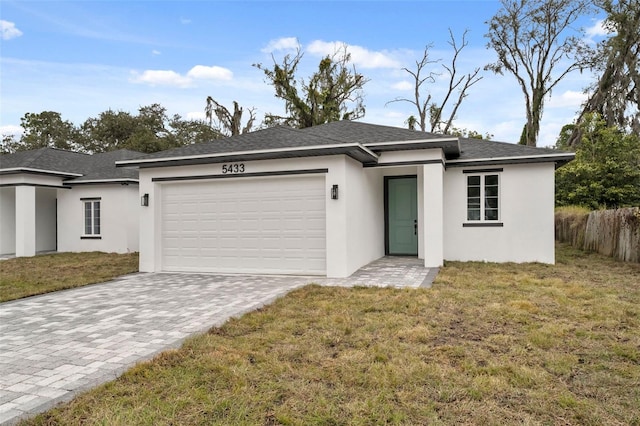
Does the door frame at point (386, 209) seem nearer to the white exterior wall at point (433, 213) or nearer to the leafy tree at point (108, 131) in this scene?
the white exterior wall at point (433, 213)

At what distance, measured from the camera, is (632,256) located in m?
10.5

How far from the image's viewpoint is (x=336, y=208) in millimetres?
8680

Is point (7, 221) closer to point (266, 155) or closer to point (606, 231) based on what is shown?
point (266, 155)

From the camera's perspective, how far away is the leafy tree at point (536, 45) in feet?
85.5

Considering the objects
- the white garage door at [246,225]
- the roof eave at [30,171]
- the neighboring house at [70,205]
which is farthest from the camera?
the neighboring house at [70,205]

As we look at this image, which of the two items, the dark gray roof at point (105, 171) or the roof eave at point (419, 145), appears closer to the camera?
the roof eave at point (419, 145)

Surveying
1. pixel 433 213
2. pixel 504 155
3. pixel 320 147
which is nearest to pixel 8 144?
pixel 320 147

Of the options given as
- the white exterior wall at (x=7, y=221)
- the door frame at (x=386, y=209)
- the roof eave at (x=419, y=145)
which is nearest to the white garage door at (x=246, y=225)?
the roof eave at (x=419, y=145)

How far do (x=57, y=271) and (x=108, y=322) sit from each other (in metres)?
6.43

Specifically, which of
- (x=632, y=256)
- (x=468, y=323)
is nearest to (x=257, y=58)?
(x=632, y=256)

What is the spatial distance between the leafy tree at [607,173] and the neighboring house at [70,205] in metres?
17.8

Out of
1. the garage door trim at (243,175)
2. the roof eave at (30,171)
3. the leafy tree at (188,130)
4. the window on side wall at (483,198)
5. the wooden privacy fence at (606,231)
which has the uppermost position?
the leafy tree at (188,130)

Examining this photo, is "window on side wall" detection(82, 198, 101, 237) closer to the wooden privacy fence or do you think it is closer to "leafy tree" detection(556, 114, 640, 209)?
the wooden privacy fence

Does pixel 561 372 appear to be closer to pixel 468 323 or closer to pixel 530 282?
pixel 468 323
